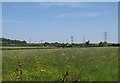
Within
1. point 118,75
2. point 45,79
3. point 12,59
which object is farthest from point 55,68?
point 12,59

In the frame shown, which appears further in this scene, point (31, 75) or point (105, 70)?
point (105, 70)

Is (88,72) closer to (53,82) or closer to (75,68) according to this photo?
(75,68)

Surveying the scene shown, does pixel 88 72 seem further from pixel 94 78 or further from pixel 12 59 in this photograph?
pixel 12 59

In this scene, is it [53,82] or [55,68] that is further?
[55,68]

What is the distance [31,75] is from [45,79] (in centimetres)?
114

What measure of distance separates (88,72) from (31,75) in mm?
3138

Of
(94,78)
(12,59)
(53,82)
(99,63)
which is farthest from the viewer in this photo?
(12,59)

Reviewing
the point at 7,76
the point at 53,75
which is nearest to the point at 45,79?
the point at 53,75

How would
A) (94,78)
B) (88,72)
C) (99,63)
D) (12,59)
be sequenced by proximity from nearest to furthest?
(94,78), (88,72), (99,63), (12,59)

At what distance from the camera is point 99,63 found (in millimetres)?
19984

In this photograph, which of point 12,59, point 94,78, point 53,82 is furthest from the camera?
point 12,59

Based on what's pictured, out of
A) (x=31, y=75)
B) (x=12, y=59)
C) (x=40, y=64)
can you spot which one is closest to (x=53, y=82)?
(x=31, y=75)

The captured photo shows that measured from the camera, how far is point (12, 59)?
23.5 m

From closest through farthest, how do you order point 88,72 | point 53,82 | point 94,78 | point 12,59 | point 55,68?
point 53,82
point 94,78
point 88,72
point 55,68
point 12,59
